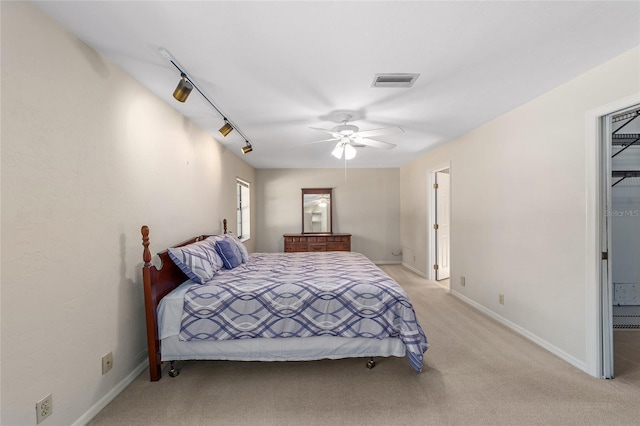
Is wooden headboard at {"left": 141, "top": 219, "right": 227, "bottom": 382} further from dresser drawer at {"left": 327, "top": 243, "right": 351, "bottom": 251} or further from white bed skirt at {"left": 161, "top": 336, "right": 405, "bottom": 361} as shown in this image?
dresser drawer at {"left": 327, "top": 243, "right": 351, "bottom": 251}

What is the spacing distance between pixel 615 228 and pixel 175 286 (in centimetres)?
458

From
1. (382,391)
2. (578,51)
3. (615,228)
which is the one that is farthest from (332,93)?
(615,228)

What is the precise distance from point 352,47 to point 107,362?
267 centimetres

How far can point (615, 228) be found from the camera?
10.4 ft

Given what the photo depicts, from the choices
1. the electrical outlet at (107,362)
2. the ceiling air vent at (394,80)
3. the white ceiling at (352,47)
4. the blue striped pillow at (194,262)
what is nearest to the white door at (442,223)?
the white ceiling at (352,47)

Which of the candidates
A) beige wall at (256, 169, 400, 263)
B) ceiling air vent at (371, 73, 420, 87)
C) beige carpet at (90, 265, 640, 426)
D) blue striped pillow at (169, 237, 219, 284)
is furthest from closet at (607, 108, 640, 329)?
blue striped pillow at (169, 237, 219, 284)

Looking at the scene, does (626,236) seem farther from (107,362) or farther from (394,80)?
(107,362)

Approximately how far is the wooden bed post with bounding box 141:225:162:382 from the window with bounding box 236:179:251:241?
3.18m

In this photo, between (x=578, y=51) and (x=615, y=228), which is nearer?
(x=578, y=51)

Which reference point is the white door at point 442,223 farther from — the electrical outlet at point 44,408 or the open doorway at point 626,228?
the electrical outlet at point 44,408

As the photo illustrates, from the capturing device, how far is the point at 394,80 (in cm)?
229

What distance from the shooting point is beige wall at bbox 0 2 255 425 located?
4.47 ft

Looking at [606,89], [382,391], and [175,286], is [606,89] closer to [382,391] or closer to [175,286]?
[382,391]

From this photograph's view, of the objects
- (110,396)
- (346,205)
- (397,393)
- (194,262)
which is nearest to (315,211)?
(346,205)
